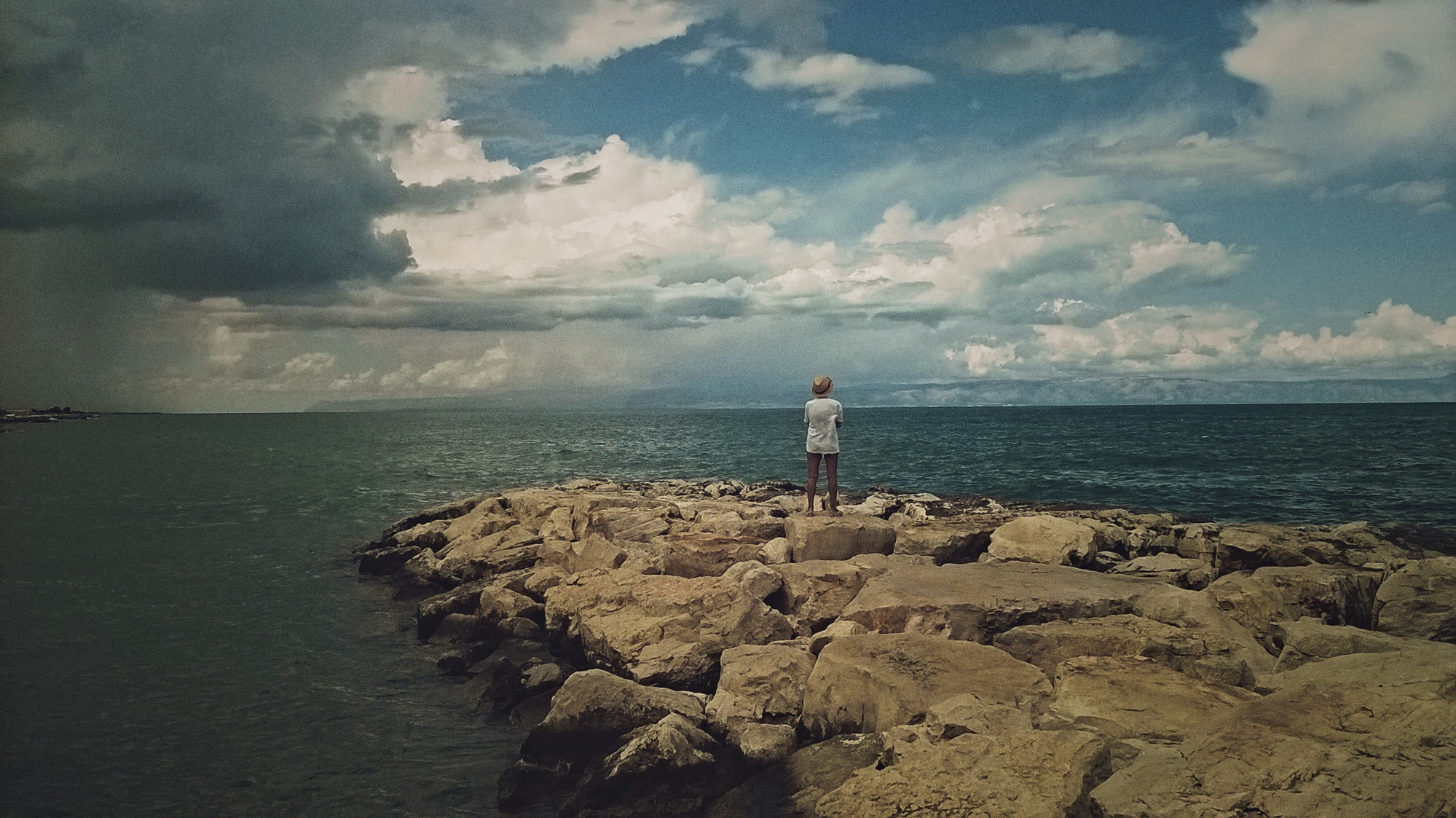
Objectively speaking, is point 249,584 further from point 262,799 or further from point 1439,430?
point 1439,430

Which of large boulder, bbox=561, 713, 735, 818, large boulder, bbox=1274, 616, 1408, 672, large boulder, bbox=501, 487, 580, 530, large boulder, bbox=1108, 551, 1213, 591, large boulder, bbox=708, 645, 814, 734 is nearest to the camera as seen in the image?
large boulder, bbox=561, 713, 735, 818

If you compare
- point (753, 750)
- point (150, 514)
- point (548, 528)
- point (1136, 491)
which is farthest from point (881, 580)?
point (150, 514)

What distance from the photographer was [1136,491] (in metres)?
32.6

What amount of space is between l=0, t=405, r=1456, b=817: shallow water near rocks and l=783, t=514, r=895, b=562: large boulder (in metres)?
4.94

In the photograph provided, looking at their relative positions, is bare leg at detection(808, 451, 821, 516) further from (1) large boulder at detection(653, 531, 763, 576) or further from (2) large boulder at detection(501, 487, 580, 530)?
(2) large boulder at detection(501, 487, 580, 530)

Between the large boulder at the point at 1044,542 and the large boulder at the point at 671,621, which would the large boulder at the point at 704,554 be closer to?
the large boulder at the point at 671,621

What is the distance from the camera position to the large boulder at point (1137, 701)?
6531mm

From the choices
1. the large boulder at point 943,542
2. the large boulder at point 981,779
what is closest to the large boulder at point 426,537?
the large boulder at point 943,542

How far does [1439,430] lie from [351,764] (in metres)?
103

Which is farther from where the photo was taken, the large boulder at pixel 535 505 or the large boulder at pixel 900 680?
the large boulder at pixel 535 505

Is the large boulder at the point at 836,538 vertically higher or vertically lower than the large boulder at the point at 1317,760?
higher

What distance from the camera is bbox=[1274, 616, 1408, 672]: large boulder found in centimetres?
776

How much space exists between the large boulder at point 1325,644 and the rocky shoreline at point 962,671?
0.07 feet

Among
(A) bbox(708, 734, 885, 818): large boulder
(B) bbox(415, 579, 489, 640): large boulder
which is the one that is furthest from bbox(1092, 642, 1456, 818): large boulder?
(B) bbox(415, 579, 489, 640): large boulder
